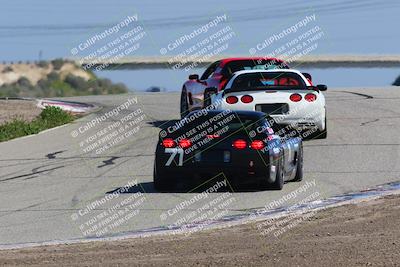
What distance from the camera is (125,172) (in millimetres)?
17969

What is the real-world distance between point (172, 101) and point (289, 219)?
2215 centimetres

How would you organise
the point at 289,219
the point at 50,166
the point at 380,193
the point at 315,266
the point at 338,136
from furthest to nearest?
1. the point at 338,136
2. the point at 50,166
3. the point at 380,193
4. the point at 289,219
5. the point at 315,266

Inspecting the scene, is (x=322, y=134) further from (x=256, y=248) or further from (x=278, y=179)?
(x=256, y=248)

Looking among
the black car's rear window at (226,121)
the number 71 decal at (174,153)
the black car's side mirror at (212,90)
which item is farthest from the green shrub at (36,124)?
the number 71 decal at (174,153)

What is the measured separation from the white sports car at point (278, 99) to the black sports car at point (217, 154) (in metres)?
5.29

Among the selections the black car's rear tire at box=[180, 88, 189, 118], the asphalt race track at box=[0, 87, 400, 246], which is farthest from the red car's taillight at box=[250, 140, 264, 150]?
the black car's rear tire at box=[180, 88, 189, 118]

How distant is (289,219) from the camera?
12.1 m

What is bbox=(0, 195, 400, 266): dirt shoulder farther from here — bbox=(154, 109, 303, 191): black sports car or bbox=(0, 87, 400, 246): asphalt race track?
bbox=(154, 109, 303, 191): black sports car

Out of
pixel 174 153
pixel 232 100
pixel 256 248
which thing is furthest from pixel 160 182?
pixel 232 100

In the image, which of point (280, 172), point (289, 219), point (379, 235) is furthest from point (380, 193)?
point (379, 235)

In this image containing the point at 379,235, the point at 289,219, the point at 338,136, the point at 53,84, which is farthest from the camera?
the point at 53,84

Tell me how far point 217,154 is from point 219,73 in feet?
28.5

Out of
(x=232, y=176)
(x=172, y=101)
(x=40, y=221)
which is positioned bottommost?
(x=172, y=101)

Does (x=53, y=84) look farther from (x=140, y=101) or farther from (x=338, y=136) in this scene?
(x=338, y=136)
